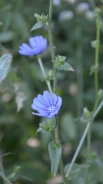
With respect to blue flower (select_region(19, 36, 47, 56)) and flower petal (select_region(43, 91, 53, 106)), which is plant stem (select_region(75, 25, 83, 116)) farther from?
flower petal (select_region(43, 91, 53, 106))

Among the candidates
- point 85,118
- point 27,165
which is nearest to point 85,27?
point 27,165

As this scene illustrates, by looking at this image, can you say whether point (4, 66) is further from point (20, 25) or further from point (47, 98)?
point (20, 25)

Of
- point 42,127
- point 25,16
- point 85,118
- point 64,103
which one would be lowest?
point 64,103

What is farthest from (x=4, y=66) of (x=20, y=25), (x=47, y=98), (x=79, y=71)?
(x=79, y=71)

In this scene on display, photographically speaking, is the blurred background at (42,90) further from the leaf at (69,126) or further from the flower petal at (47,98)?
the flower petal at (47,98)

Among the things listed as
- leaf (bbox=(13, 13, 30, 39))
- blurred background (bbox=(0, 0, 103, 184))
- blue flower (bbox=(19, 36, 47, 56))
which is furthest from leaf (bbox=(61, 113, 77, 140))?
blue flower (bbox=(19, 36, 47, 56))

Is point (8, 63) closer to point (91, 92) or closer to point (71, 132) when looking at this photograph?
point (71, 132)

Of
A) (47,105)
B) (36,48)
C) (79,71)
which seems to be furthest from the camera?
(79,71)
